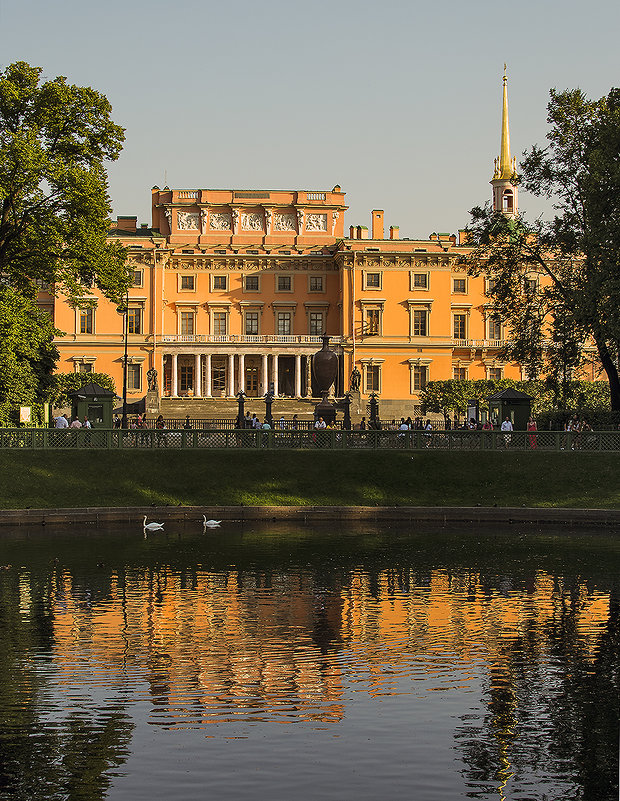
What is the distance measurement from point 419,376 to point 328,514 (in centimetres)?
6382

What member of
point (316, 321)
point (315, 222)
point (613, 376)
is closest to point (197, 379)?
point (316, 321)

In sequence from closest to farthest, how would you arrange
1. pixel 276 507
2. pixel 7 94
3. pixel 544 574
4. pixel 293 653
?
pixel 293 653 → pixel 544 574 → pixel 276 507 → pixel 7 94

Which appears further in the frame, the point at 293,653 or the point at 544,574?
the point at 544,574

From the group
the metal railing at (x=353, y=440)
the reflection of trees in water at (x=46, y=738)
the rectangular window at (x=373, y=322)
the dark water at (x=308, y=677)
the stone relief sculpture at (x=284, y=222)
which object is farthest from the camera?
the stone relief sculpture at (x=284, y=222)

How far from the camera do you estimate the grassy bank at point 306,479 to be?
36438 mm

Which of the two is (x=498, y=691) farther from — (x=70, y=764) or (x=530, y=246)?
(x=530, y=246)

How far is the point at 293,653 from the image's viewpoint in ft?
50.8

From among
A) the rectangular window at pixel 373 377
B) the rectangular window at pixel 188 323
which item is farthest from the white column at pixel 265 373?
the rectangular window at pixel 373 377

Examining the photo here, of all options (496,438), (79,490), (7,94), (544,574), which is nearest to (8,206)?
(7,94)

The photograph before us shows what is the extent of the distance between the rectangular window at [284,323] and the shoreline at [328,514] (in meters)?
66.3

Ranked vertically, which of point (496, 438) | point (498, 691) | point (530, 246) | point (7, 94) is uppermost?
point (7, 94)

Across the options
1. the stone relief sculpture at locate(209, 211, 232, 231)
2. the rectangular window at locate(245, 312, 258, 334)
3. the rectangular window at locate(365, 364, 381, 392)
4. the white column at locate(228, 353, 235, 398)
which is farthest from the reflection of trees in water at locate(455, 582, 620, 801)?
the stone relief sculpture at locate(209, 211, 232, 231)

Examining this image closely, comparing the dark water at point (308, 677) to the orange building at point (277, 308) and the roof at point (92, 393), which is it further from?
the orange building at point (277, 308)

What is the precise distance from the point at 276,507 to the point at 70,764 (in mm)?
24173
